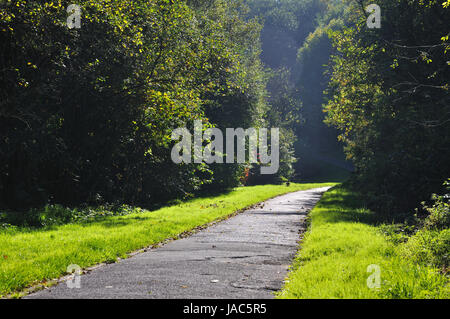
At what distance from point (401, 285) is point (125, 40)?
51.6ft

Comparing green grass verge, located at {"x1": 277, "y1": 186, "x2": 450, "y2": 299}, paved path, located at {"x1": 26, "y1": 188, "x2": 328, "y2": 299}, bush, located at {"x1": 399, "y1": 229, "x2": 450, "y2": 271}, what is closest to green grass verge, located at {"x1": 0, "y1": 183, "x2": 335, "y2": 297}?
paved path, located at {"x1": 26, "y1": 188, "x2": 328, "y2": 299}

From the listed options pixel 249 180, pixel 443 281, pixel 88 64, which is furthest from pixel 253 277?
pixel 249 180

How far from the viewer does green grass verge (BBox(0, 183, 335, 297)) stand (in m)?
7.74

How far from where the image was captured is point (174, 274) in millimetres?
7676

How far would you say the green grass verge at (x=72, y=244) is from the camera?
774cm

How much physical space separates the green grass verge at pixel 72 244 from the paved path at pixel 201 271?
62 cm

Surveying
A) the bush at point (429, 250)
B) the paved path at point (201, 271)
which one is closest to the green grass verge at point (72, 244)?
the paved path at point (201, 271)

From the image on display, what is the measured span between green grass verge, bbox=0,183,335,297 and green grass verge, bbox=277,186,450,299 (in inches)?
169

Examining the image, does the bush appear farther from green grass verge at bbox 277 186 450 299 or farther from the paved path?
the paved path

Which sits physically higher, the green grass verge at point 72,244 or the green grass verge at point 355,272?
the green grass verge at point 355,272

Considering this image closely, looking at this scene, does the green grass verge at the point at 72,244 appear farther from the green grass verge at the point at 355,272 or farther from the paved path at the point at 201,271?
the green grass verge at the point at 355,272

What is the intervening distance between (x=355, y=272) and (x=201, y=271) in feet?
9.02

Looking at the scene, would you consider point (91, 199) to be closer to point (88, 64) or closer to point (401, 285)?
point (88, 64)

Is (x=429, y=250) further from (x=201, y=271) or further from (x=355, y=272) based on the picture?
(x=201, y=271)
